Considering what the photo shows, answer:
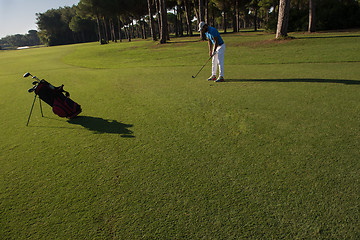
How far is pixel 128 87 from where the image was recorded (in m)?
8.58

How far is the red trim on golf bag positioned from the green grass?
24cm

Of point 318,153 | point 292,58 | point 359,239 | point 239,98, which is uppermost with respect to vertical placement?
point 292,58

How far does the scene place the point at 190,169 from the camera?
3.16 meters

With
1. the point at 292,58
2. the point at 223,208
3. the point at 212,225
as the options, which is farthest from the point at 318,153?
the point at 292,58

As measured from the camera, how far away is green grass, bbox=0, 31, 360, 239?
231 cm

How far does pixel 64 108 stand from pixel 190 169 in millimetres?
3727

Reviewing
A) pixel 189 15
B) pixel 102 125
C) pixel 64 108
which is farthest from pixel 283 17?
pixel 189 15

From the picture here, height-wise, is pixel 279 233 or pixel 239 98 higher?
pixel 239 98

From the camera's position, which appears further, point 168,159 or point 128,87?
point 128,87

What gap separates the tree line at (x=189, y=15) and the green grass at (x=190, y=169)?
61.1 feet

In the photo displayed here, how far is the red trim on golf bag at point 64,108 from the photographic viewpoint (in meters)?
5.19

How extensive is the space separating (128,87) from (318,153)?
22.6 feet

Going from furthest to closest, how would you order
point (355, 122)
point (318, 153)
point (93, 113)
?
point (93, 113) < point (355, 122) < point (318, 153)

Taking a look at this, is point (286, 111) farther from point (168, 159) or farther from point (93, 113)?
point (93, 113)
